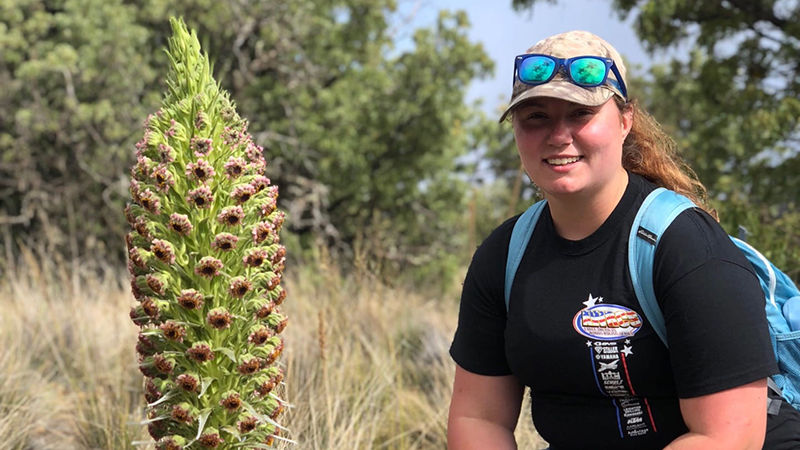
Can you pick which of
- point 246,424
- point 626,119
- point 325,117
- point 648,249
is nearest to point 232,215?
point 246,424

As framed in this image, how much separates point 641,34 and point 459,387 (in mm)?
9039

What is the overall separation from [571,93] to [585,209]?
1.14ft

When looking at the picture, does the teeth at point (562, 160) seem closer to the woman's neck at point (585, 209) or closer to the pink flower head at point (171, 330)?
the woman's neck at point (585, 209)

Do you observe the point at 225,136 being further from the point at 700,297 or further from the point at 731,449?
the point at 731,449

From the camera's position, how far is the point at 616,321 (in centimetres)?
228

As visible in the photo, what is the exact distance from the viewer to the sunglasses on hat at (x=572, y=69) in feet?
7.66

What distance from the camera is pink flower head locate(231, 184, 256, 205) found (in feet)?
7.28

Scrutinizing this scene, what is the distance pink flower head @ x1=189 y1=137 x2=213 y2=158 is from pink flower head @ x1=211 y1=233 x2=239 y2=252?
0.76ft

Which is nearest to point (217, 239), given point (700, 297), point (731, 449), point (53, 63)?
point (700, 297)

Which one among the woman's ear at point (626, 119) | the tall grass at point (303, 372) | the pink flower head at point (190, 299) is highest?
the woman's ear at point (626, 119)

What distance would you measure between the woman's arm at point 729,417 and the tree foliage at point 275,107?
1224cm

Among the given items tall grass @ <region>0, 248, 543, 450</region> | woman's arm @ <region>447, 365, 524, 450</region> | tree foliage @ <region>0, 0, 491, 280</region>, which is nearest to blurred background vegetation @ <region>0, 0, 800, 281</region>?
tree foliage @ <region>0, 0, 491, 280</region>

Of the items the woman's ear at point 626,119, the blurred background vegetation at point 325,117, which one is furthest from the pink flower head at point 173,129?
→ the blurred background vegetation at point 325,117

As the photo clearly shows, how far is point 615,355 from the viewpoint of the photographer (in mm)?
2277
